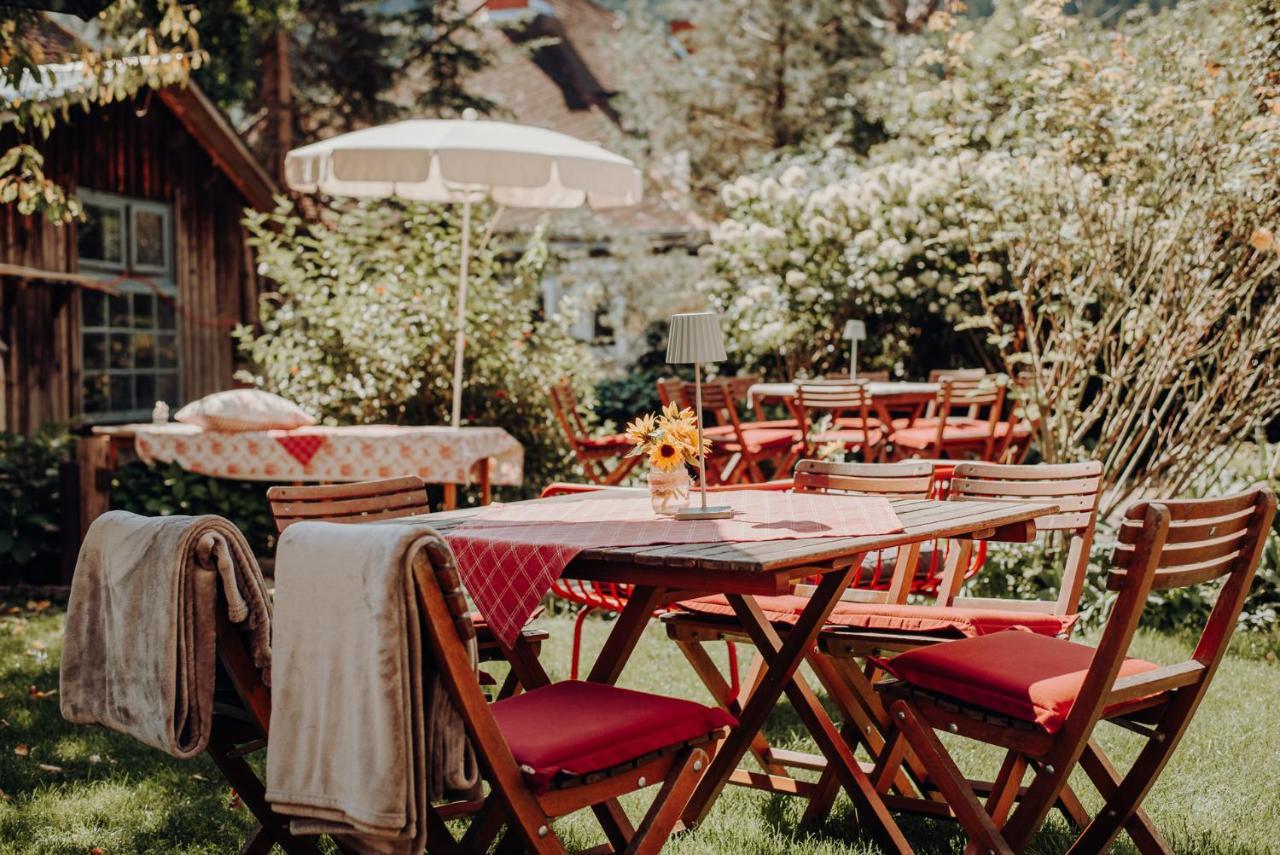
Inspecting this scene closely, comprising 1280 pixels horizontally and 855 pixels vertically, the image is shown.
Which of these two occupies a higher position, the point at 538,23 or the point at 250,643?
the point at 538,23

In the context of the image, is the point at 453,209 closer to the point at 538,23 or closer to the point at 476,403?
the point at 476,403

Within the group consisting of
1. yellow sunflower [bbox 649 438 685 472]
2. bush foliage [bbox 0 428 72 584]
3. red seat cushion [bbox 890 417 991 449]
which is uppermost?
yellow sunflower [bbox 649 438 685 472]

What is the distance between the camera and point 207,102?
36.0 feet

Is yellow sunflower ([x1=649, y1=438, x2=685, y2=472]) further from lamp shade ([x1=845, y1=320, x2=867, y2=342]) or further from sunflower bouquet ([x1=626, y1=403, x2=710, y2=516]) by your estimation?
lamp shade ([x1=845, y1=320, x2=867, y2=342])

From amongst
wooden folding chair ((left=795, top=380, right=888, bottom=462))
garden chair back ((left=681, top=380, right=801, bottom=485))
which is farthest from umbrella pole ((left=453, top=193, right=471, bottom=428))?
wooden folding chair ((left=795, top=380, right=888, bottom=462))

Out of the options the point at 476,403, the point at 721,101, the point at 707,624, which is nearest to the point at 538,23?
the point at 721,101

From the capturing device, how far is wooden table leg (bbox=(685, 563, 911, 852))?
3.32 m

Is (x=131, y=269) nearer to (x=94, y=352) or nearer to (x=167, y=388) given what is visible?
(x=94, y=352)

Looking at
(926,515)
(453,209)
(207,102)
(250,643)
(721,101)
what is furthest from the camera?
(721,101)

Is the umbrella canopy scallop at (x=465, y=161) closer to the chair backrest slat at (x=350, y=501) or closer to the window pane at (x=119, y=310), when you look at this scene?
the window pane at (x=119, y=310)

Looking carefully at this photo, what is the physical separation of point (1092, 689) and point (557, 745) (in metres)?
1.15

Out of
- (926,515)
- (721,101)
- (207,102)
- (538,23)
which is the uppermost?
(538,23)

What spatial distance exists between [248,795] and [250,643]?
1.28 ft

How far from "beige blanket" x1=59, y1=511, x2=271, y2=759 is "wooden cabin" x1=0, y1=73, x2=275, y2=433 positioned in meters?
7.46
